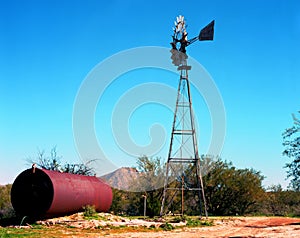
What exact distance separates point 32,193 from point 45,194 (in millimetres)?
781

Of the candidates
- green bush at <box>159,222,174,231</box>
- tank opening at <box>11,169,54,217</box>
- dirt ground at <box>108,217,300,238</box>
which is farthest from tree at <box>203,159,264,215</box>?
tank opening at <box>11,169,54,217</box>

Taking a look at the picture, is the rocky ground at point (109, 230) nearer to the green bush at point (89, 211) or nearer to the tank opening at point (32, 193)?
the green bush at point (89, 211)

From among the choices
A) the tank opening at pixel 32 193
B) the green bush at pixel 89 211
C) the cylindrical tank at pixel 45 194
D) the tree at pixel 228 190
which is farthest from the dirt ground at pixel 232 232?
the tree at pixel 228 190

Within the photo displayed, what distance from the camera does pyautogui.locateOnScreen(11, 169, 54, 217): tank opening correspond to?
18.7 m

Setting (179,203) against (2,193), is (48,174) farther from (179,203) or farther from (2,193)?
(2,193)

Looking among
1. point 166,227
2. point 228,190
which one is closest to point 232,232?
point 166,227

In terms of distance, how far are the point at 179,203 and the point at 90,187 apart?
803 inches

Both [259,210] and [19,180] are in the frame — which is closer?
[19,180]

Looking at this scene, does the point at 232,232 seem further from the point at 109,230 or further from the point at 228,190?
the point at 228,190

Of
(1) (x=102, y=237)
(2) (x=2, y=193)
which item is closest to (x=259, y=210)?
(2) (x=2, y=193)

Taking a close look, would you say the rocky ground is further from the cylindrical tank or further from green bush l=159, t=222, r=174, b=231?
the cylindrical tank

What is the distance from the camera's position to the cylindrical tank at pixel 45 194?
Answer: 61.2 ft

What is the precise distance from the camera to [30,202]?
1903 cm

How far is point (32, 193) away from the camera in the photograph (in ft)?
62.8
